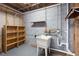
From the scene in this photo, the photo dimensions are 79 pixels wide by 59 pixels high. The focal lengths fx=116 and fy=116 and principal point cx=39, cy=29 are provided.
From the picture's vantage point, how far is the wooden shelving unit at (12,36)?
1590mm

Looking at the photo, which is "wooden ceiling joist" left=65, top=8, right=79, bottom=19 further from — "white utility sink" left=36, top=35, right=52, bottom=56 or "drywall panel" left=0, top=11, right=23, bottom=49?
"drywall panel" left=0, top=11, right=23, bottom=49

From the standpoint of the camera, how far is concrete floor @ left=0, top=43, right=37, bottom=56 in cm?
162

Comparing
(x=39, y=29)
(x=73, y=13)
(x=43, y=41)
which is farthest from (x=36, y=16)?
(x=73, y=13)

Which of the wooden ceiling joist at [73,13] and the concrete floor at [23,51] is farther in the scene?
the concrete floor at [23,51]

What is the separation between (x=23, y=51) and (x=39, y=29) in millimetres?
388

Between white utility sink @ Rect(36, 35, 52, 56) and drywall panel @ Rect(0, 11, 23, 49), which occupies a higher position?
drywall panel @ Rect(0, 11, 23, 49)

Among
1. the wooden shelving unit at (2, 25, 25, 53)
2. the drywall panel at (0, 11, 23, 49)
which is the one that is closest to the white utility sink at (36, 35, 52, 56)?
the wooden shelving unit at (2, 25, 25, 53)

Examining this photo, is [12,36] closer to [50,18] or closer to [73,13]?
[50,18]

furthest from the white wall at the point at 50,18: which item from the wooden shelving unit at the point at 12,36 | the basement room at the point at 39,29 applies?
the wooden shelving unit at the point at 12,36

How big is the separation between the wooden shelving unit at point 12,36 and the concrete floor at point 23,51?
0.05m

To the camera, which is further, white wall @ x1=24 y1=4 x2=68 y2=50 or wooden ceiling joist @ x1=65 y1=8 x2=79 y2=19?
white wall @ x1=24 y1=4 x2=68 y2=50

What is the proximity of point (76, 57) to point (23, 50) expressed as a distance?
29.2 inches

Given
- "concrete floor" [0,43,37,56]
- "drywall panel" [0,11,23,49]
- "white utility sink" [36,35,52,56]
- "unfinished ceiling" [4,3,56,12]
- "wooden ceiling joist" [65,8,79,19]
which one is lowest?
"concrete floor" [0,43,37,56]

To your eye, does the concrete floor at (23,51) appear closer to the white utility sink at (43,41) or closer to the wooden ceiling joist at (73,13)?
the white utility sink at (43,41)
